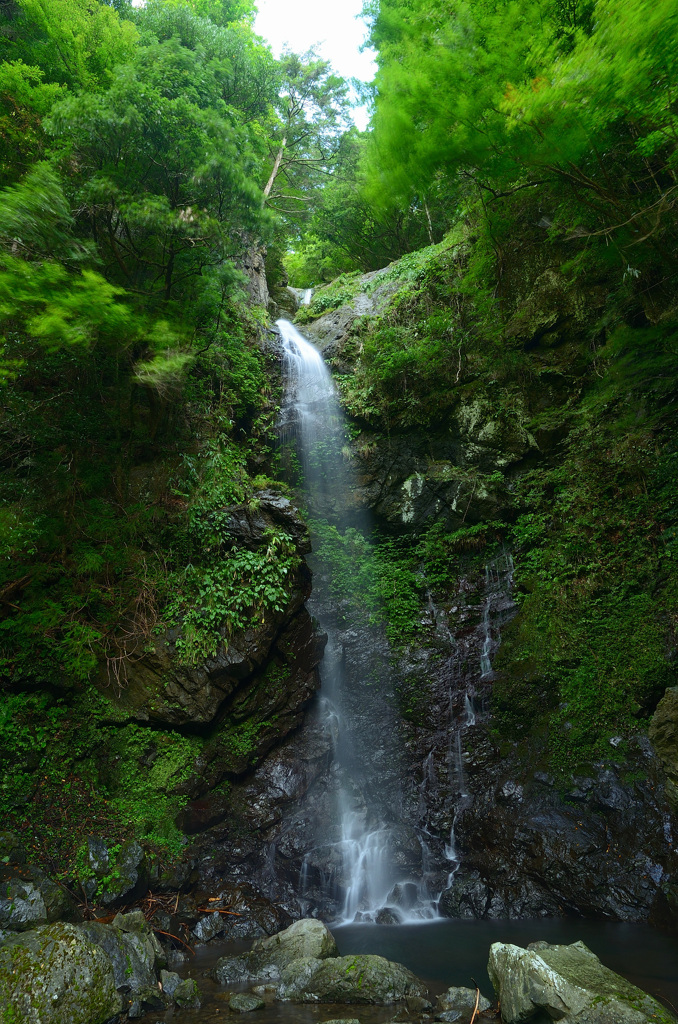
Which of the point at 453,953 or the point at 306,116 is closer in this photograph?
the point at 453,953

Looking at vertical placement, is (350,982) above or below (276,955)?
above

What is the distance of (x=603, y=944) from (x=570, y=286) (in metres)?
→ 9.98

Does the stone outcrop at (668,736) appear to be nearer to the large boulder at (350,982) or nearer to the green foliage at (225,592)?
the large boulder at (350,982)

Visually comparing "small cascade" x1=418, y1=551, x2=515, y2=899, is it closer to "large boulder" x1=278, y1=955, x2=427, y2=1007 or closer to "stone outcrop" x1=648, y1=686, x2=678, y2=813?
"large boulder" x1=278, y1=955, x2=427, y2=1007

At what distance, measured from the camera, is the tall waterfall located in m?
6.76

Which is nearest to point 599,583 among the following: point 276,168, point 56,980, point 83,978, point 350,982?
point 350,982

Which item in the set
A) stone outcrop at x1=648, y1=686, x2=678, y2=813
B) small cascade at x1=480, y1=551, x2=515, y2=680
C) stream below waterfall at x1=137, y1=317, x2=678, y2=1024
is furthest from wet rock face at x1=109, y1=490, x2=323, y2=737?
stone outcrop at x1=648, y1=686, x2=678, y2=813

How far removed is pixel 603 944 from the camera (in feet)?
16.3

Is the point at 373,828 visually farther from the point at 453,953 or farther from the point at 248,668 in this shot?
the point at 248,668

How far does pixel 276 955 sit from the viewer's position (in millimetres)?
4910

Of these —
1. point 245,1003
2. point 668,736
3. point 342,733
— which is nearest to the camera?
point 245,1003

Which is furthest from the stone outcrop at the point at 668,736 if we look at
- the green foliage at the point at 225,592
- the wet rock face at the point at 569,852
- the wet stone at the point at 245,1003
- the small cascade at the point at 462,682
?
the green foliage at the point at 225,592

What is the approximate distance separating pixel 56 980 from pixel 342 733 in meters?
5.37

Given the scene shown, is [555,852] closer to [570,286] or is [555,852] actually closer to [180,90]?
[570,286]
